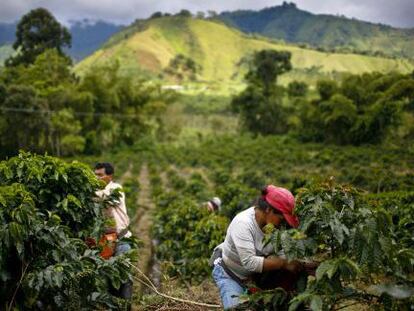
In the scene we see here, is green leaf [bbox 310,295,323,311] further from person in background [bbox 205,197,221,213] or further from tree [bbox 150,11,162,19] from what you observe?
tree [bbox 150,11,162,19]

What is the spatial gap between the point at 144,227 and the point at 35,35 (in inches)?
1328

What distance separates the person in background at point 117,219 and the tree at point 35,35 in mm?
37833

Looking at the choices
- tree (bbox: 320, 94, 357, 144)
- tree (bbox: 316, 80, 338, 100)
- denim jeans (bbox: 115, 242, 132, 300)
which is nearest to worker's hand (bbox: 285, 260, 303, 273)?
denim jeans (bbox: 115, 242, 132, 300)

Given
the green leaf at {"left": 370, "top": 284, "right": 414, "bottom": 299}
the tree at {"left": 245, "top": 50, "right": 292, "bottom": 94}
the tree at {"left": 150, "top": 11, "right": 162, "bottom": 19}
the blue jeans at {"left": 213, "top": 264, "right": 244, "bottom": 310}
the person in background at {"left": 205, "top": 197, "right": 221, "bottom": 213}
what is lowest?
the person in background at {"left": 205, "top": 197, "right": 221, "bottom": 213}

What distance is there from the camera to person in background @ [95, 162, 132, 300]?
5.89 metres

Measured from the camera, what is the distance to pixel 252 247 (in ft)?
12.7

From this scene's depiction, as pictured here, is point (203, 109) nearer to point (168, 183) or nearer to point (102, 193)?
point (168, 183)

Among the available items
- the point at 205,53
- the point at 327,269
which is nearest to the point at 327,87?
the point at 327,269

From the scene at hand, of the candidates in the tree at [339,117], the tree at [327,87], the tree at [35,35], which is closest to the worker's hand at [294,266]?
the tree at [339,117]

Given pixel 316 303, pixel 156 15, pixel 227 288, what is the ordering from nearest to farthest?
pixel 316 303, pixel 227 288, pixel 156 15

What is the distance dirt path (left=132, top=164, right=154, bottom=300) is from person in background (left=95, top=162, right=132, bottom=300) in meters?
0.22

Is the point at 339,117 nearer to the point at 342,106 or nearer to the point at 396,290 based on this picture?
the point at 342,106

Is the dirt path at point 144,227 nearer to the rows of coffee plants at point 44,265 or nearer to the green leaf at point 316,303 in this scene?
the rows of coffee plants at point 44,265

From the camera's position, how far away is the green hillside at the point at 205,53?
116m
